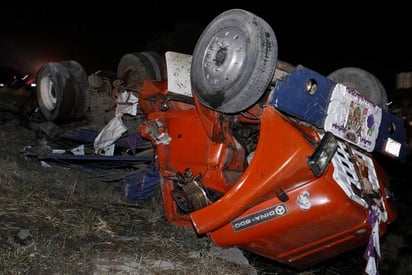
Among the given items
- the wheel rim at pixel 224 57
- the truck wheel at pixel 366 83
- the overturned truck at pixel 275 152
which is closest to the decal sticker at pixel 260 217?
the overturned truck at pixel 275 152

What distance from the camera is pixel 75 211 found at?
135 inches

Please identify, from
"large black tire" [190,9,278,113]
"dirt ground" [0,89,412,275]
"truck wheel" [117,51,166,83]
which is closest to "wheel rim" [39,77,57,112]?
"dirt ground" [0,89,412,275]

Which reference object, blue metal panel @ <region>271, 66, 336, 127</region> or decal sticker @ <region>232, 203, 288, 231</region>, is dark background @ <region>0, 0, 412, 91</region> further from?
decal sticker @ <region>232, 203, 288, 231</region>

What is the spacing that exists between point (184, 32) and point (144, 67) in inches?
383

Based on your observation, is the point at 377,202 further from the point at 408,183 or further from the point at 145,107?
the point at 408,183

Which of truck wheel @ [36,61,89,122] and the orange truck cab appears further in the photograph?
truck wheel @ [36,61,89,122]

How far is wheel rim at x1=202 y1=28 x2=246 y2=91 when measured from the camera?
2822mm

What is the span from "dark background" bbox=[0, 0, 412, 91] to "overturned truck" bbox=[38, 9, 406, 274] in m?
7.95

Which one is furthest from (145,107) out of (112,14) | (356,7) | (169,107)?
(112,14)

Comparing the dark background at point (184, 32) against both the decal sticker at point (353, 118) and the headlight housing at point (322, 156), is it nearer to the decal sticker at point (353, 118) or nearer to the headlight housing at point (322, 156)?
the decal sticker at point (353, 118)

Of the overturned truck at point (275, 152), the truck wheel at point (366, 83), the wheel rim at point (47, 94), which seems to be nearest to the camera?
the overturned truck at point (275, 152)

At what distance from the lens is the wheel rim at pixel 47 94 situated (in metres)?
4.74

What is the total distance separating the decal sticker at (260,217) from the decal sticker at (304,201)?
0.10 meters

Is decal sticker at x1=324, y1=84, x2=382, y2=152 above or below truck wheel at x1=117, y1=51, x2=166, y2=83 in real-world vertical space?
above
